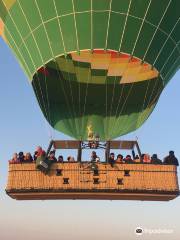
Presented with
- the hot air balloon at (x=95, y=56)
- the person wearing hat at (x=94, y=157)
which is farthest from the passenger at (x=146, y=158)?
the hot air balloon at (x=95, y=56)

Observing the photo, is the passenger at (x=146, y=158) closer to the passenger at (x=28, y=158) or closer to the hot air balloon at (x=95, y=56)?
the hot air balloon at (x=95, y=56)

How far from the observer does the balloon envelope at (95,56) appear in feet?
50.0

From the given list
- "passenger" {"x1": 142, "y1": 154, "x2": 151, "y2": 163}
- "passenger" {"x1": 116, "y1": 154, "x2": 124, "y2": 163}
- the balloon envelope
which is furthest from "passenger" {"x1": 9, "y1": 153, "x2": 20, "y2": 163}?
"passenger" {"x1": 142, "y1": 154, "x2": 151, "y2": 163}

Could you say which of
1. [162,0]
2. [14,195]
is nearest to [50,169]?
[14,195]

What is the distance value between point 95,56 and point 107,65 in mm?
568

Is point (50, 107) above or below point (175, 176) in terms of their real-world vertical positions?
above

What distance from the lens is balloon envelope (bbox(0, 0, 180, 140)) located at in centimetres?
1523

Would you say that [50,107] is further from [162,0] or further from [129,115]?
[162,0]

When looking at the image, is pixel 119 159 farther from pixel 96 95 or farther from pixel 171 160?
pixel 96 95

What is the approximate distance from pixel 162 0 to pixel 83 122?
15.9 ft

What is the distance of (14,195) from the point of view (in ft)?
50.1

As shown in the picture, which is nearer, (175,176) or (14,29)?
(175,176)

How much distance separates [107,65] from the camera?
1725 centimetres

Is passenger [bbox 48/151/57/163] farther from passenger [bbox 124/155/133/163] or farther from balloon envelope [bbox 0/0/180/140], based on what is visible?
balloon envelope [bbox 0/0/180/140]
